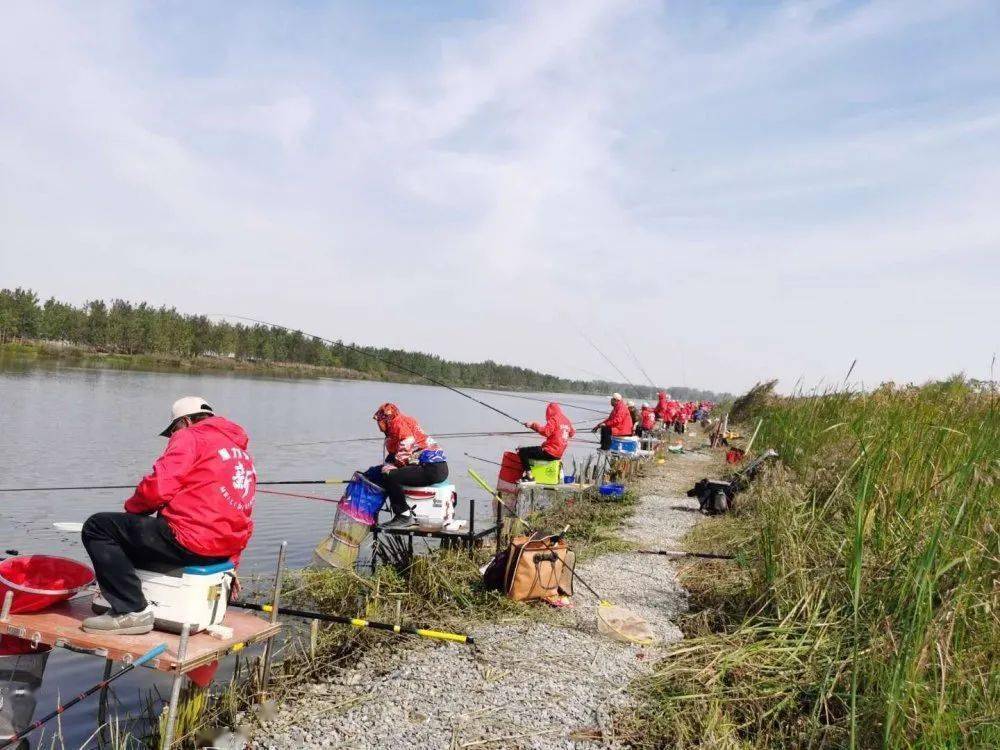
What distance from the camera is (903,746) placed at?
→ 3312mm

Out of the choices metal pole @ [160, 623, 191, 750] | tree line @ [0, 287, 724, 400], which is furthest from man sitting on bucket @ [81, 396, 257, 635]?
tree line @ [0, 287, 724, 400]

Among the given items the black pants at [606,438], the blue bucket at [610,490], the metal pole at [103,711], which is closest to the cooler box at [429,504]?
the metal pole at [103,711]

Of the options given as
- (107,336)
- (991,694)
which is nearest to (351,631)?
(991,694)

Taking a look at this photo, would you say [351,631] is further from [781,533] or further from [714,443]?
[714,443]

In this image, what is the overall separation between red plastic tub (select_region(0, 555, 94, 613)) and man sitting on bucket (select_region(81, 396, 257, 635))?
384 mm

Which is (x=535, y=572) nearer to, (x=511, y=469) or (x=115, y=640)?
(x=115, y=640)

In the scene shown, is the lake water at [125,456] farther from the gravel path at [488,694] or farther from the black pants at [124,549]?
the gravel path at [488,694]

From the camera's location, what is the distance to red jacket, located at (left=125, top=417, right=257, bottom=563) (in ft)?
12.8

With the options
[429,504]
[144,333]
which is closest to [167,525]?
[429,504]

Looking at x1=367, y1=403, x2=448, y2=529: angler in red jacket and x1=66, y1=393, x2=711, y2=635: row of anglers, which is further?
x1=367, y1=403, x2=448, y2=529: angler in red jacket

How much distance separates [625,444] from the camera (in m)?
14.7

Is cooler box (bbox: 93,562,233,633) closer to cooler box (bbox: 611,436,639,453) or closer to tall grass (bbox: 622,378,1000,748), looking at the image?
tall grass (bbox: 622,378,1000,748)

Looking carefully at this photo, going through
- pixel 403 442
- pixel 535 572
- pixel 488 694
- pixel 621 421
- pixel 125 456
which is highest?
pixel 621 421

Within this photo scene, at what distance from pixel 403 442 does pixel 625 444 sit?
8.11 m
